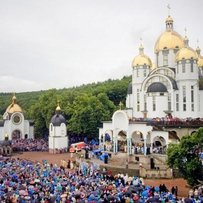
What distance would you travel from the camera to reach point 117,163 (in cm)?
3444

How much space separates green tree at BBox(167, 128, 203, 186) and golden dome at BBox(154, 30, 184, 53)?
83.9 ft

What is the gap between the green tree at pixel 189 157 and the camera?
2211cm

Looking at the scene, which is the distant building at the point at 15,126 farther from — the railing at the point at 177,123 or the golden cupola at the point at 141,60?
the railing at the point at 177,123

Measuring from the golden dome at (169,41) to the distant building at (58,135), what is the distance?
17133 millimetres

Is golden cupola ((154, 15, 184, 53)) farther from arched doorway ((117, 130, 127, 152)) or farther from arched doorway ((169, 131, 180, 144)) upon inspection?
arched doorway ((169, 131, 180, 144))

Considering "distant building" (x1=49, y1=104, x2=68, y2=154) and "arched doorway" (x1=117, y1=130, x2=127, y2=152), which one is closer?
"arched doorway" (x1=117, y1=130, x2=127, y2=152)

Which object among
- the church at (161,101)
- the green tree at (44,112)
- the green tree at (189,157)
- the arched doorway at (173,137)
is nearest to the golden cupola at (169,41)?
the church at (161,101)

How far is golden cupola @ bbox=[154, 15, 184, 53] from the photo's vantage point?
153 feet

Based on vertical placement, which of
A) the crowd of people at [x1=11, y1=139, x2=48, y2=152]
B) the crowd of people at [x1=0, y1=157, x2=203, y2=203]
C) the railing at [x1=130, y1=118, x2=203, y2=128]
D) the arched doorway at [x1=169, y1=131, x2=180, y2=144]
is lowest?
the crowd of people at [x1=0, y1=157, x2=203, y2=203]

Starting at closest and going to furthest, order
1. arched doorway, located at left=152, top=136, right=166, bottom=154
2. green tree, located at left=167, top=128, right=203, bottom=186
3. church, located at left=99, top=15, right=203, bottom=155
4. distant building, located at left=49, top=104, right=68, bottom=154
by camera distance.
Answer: green tree, located at left=167, top=128, right=203, bottom=186
arched doorway, located at left=152, top=136, right=166, bottom=154
church, located at left=99, top=15, right=203, bottom=155
distant building, located at left=49, top=104, right=68, bottom=154

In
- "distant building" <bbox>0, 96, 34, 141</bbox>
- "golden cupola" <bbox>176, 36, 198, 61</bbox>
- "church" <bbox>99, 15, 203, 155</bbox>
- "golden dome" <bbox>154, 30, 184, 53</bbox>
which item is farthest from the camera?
"distant building" <bbox>0, 96, 34, 141</bbox>

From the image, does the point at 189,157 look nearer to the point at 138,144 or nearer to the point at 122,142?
the point at 138,144

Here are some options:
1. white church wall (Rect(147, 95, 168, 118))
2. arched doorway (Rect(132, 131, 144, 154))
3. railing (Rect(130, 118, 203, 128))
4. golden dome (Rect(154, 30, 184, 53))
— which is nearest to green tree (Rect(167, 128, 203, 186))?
arched doorway (Rect(132, 131, 144, 154))

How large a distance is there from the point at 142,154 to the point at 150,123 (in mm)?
3717
